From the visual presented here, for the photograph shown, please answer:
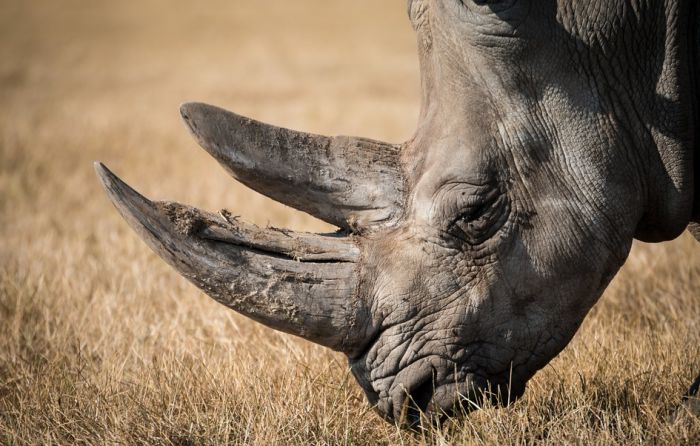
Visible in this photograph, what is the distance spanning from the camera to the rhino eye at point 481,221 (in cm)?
327

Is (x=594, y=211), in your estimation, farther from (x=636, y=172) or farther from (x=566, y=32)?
(x=566, y=32)

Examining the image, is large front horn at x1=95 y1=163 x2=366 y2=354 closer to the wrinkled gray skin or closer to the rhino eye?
the wrinkled gray skin

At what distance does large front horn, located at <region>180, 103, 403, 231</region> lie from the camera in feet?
10.7

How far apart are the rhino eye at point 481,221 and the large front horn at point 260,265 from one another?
15.5 inches

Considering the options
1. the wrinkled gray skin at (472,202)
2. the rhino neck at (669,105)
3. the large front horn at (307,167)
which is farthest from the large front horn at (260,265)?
the rhino neck at (669,105)

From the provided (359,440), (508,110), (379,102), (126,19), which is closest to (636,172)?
(508,110)

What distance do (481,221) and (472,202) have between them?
8 centimetres

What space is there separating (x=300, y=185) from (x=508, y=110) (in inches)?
32.7

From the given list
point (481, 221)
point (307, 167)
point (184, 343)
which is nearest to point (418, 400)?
point (481, 221)

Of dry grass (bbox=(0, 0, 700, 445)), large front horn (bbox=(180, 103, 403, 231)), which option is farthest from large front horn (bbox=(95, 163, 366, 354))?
dry grass (bbox=(0, 0, 700, 445))

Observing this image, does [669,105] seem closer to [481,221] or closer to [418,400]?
[481,221]

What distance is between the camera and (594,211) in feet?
10.8

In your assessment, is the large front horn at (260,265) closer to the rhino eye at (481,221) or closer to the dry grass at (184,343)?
the rhino eye at (481,221)

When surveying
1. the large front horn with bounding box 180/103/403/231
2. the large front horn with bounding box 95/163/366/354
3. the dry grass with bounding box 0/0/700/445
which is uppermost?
the large front horn with bounding box 180/103/403/231
